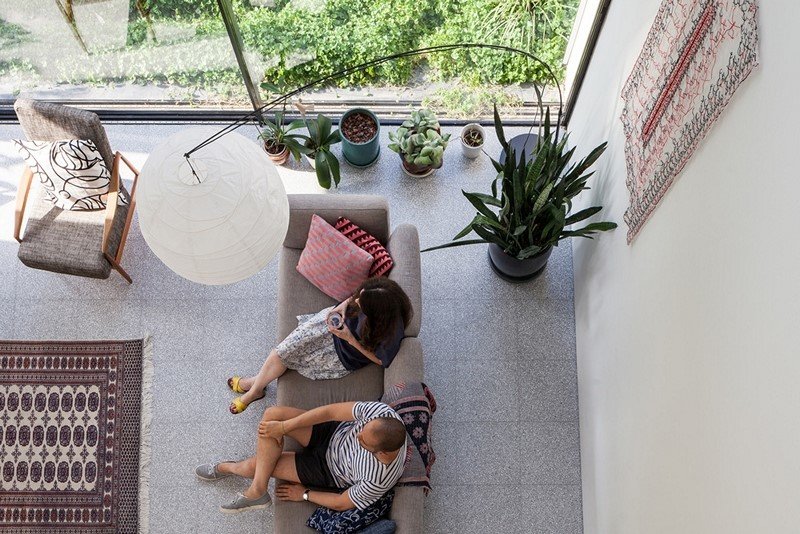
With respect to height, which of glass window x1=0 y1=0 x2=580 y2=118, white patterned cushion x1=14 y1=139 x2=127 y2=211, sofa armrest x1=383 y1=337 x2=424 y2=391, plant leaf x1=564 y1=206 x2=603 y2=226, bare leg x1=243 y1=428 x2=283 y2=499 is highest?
glass window x1=0 y1=0 x2=580 y2=118

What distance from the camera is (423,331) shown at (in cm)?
385

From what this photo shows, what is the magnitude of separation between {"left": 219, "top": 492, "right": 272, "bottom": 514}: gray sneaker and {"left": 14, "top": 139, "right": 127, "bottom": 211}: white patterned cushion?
1.82 meters

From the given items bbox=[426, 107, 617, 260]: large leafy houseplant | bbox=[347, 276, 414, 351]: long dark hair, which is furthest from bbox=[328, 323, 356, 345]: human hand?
bbox=[426, 107, 617, 260]: large leafy houseplant

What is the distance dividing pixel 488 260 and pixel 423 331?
59 cm

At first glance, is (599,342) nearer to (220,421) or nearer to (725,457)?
(725,457)

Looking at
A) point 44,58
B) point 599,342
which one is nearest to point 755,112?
point 599,342

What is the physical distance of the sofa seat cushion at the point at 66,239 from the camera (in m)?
3.64

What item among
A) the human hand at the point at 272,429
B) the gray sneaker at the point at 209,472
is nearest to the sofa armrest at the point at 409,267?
the human hand at the point at 272,429

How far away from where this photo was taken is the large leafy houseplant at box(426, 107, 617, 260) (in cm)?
321

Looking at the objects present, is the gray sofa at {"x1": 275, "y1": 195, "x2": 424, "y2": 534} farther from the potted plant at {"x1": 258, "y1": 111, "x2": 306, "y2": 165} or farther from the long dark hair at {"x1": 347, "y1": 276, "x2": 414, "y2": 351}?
the potted plant at {"x1": 258, "y1": 111, "x2": 306, "y2": 165}

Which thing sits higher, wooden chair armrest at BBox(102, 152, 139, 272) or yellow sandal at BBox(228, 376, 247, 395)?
wooden chair armrest at BBox(102, 152, 139, 272)

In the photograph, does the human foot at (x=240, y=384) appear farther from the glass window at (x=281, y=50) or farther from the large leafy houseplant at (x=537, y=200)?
the glass window at (x=281, y=50)

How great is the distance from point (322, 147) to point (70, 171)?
140cm

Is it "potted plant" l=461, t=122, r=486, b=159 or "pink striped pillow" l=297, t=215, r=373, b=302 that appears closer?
"pink striped pillow" l=297, t=215, r=373, b=302
